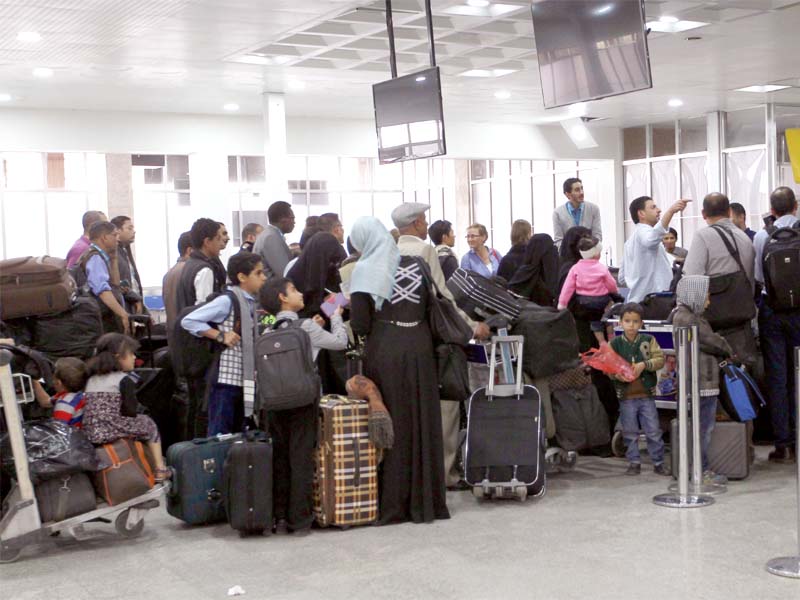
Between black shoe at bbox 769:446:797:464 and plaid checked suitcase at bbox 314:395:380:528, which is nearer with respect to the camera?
plaid checked suitcase at bbox 314:395:380:528

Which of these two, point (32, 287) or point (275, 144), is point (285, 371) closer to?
point (32, 287)

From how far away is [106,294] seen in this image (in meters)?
7.37

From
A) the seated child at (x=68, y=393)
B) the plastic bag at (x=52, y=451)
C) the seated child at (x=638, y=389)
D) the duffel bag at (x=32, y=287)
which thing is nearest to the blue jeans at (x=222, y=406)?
the seated child at (x=68, y=393)

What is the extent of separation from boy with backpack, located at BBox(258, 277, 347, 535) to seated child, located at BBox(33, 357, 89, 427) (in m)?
1.00

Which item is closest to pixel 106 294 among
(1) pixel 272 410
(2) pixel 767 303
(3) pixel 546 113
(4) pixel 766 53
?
(1) pixel 272 410

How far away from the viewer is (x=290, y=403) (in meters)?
5.46

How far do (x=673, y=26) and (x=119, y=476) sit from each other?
25.7ft

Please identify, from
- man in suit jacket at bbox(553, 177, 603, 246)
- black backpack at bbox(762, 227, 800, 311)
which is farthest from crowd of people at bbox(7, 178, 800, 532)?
man in suit jacket at bbox(553, 177, 603, 246)

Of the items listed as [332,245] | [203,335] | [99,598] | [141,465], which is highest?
[332,245]

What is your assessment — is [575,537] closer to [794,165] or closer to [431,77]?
[431,77]

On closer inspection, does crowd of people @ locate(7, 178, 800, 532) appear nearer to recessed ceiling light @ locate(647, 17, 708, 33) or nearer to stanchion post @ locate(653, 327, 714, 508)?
stanchion post @ locate(653, 327, 714, 508)

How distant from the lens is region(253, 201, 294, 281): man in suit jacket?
26.5ft

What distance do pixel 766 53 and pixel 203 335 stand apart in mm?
9385

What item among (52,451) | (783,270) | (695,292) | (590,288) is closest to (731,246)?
(783,270)
